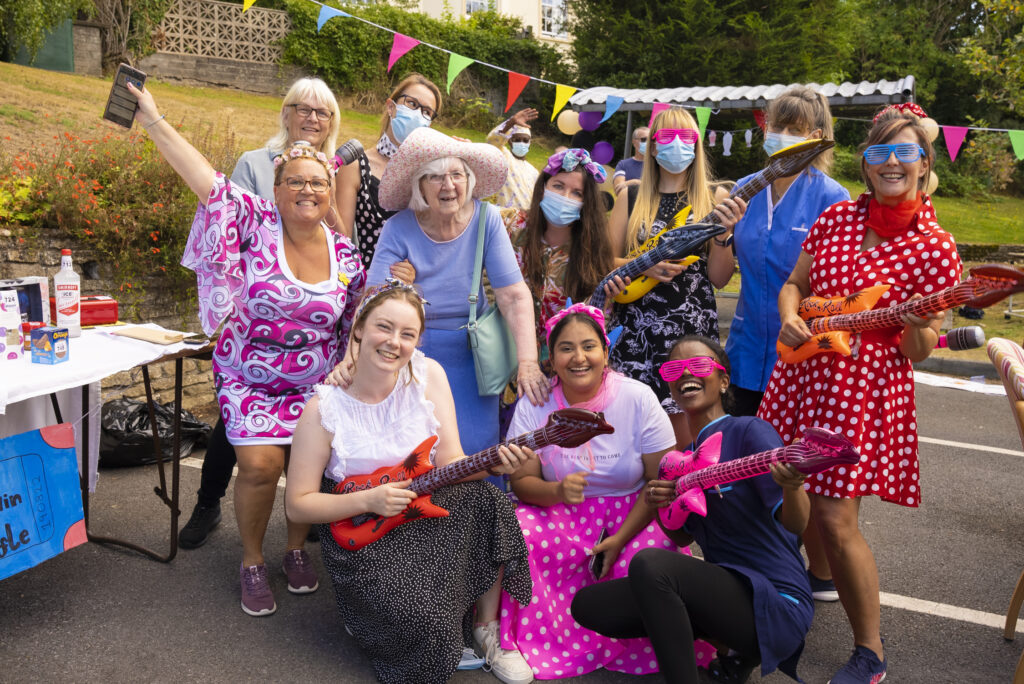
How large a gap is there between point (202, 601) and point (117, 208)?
3017 millimetres

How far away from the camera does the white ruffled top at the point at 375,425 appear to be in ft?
9.32

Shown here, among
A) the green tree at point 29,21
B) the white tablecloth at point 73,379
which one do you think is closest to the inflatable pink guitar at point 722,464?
the white tablecloth at point 73,379

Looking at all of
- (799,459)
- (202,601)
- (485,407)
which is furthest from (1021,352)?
(202,601)

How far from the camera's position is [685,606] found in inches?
98.8

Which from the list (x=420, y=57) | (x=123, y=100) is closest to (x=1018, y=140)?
(x=123, y=100)

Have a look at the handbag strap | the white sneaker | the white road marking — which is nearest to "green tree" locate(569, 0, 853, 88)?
the white road marking

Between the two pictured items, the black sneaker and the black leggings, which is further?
the black sneaker

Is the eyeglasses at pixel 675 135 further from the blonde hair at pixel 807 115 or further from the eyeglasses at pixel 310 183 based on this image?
the eyeglasses at pixel 310 183

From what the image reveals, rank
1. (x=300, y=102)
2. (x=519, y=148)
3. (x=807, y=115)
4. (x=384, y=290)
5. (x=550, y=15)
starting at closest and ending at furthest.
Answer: (x=384, y=290) → (x=807, y=115) → (x=300, y=102) → (x=519, y=148) → (x=550, y=15)

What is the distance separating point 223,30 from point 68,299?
16900mm

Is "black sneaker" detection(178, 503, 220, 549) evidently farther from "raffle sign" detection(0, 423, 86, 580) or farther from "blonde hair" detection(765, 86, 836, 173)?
"blonde hair" detection(765, 86, 836, 173)

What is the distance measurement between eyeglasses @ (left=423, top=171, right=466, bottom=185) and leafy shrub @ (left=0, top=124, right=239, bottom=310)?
2.87 m

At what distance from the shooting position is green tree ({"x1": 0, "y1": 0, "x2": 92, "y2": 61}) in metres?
12.5

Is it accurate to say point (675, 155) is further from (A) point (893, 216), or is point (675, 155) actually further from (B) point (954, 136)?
(B) point (954, 136)
